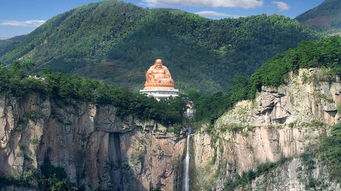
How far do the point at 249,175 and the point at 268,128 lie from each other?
526cm

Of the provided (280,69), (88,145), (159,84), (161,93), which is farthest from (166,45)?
(280,69)

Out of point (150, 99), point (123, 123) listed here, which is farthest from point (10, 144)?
point (150, 99)

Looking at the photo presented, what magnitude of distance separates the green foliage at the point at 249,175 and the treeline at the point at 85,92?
455 inches

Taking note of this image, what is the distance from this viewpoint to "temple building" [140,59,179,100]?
102 metres

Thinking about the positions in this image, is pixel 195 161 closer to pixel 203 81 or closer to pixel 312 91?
pixel 312 91

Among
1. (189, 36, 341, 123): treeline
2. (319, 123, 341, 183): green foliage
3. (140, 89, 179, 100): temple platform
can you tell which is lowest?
(319, 123, 341, 183): green foliage

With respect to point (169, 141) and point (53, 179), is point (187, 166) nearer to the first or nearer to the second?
point (169, 141)

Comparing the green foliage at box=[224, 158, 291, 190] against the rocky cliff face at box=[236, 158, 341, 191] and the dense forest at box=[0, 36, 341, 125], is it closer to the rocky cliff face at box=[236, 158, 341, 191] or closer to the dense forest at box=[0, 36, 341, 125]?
the rocky cliff face at box=[236, 158, 341, 191]

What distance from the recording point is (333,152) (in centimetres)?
7106

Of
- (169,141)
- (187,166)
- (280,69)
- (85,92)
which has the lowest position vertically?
(187,166)

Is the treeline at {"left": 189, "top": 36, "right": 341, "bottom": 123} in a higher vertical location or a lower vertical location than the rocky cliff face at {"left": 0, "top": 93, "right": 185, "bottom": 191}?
higher

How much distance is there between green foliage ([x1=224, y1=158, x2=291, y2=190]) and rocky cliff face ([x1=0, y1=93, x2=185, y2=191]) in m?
8.62

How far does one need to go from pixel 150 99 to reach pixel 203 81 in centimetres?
3987

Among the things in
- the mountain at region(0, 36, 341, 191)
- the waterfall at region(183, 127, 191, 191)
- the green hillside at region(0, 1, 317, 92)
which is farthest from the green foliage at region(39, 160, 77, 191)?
the green hillside at region(0, 1, 317, 92)
